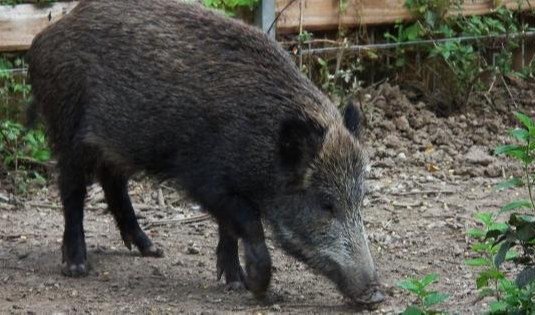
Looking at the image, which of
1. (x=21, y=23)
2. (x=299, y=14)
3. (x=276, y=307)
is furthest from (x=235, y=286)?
(x=299, y=14)

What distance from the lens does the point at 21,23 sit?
321 inches

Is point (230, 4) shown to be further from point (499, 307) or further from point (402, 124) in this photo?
point (499, 307)

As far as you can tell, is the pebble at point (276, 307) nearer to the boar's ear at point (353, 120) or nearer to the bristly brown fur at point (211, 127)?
the bristly brown fur at point (211, 127)

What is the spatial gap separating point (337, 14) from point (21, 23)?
7.87 feet

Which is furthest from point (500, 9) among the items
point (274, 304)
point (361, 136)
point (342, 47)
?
point (274, 304)

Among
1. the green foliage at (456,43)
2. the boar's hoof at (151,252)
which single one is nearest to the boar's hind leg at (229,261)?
the boar's hoof at (151,252)

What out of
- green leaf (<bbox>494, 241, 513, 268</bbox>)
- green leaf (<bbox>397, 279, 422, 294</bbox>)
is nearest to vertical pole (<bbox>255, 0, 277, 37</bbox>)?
green leaf (<bbox>397, 279, 422, 294</bbox>)

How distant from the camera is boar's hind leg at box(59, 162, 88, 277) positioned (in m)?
6.45

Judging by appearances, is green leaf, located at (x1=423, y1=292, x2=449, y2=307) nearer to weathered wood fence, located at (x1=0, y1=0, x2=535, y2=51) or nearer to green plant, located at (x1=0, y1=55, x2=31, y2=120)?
green plant, located at (x1=0, y1=55, x2=31, y2=120)

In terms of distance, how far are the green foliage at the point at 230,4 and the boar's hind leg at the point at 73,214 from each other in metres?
2.34

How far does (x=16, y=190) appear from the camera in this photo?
788cm

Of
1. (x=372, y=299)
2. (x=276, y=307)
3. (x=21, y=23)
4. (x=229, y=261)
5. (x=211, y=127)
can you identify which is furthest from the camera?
(x=21, y=23)

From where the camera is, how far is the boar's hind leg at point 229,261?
6.25 meters

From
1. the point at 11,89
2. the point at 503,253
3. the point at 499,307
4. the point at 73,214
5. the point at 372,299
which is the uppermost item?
the point at 11,89
